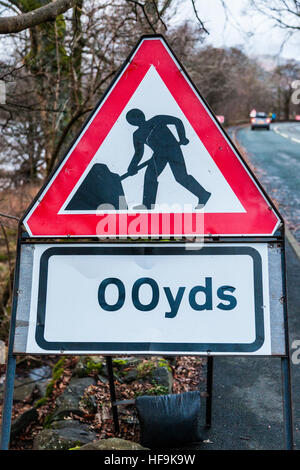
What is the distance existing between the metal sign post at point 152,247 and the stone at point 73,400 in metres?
2.58

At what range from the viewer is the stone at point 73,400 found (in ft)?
13.2

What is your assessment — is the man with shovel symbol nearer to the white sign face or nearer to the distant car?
the white sign face

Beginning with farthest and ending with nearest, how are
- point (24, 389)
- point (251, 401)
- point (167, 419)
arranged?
point (24, 389) → point (251, 401) → point (167, 419)

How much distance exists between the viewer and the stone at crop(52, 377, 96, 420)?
13.2ft

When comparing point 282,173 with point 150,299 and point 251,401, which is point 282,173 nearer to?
point 251,401

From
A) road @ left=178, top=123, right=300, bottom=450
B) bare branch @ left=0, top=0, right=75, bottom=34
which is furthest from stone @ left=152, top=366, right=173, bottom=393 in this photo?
bare branch @ left=0, top=0, right=75, bottom=34

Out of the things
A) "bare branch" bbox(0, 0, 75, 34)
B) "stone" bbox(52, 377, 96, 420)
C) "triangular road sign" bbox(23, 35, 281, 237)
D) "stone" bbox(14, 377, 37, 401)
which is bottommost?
"stone" bbox(52, 377, 96, 420)

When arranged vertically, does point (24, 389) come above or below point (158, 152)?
below

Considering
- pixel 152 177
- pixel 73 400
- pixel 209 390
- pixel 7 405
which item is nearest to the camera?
pixel 7 405

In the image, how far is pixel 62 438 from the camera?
3.22 m

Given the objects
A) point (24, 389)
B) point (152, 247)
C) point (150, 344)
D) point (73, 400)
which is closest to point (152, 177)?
point (152, 247)

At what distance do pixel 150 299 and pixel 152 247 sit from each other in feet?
0.67

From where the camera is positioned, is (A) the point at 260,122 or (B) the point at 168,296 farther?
(A) the point at 260,122
